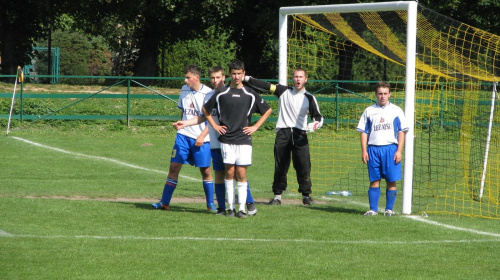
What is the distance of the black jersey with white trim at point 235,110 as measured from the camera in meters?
9.71

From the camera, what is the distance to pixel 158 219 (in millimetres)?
9617

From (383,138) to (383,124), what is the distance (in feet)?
0.59

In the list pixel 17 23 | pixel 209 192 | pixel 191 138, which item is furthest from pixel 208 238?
pixel 17 23

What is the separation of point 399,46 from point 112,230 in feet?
19.2

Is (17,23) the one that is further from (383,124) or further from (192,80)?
(383,124)

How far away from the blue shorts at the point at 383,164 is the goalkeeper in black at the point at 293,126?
1.18m

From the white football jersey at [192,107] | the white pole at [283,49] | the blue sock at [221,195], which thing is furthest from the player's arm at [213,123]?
the white pole at [283,49]

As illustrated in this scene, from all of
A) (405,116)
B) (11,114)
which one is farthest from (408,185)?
(11,114)

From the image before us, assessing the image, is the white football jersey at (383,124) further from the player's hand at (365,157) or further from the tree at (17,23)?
the tree at (17,23)

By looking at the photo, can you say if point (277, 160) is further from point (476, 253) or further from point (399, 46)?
point (476, 253)

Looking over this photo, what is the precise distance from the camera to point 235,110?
9.72 metres

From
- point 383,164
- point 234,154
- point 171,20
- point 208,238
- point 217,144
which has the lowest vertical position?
point 208,238

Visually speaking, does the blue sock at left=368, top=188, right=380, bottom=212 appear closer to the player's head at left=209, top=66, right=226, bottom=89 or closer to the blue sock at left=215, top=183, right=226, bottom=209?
the blue sock at left=215, top=183, right=226, bottom=209

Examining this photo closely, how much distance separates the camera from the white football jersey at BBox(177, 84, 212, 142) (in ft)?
34.0
